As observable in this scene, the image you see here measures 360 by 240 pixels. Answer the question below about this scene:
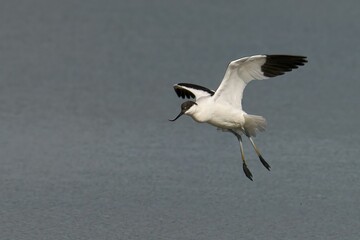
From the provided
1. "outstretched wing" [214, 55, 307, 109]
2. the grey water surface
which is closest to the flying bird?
"outstretched wing" [214, 55, 307, 109]

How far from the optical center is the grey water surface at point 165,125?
6965mm

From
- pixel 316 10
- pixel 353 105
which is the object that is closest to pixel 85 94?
pixel 353 105

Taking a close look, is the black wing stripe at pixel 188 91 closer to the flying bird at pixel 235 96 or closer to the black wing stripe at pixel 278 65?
the flying bird at pixel 235 96

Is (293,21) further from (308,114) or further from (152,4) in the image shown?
(308,114)

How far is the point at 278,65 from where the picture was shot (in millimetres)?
7211

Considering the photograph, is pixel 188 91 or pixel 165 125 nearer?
pixel 188 91

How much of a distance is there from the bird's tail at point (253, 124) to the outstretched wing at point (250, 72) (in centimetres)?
13

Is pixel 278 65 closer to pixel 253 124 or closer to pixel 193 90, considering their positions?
pixel 253 124

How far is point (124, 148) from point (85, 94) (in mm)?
1334

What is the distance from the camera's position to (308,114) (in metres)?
9.09

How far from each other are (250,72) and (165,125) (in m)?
1.78

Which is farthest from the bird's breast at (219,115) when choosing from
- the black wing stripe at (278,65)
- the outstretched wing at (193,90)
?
the black wing stripe at (278,65)

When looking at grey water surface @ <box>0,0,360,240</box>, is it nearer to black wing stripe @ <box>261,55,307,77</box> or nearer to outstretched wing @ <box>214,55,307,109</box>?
outstretched wing @ <box>214,55,307,109</box>

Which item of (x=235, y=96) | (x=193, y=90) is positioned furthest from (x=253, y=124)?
(x=193, y=90)
